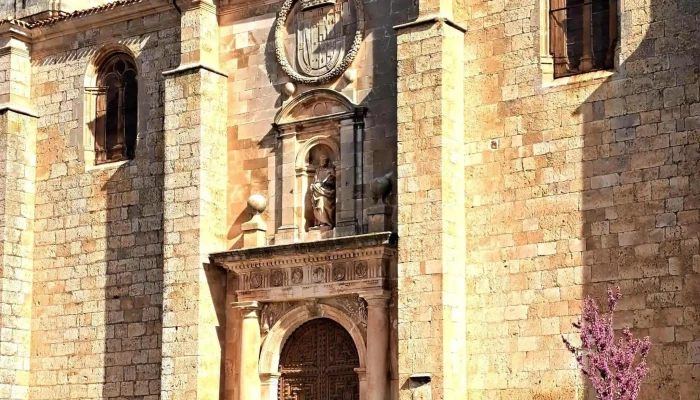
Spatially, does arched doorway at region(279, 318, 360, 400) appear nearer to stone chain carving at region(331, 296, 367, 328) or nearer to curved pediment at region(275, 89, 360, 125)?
stone chain carving at region(331, 296, 367, 328)

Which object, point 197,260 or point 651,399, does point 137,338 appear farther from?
point 651,399

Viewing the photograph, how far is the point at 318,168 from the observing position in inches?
834

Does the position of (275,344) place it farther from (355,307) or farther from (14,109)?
(14,109)

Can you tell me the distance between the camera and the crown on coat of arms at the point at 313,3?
21297mm

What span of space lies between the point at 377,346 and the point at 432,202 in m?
2.19

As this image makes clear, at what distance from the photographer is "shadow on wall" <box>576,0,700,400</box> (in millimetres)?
17609

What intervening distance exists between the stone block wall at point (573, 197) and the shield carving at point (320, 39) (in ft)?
7.25

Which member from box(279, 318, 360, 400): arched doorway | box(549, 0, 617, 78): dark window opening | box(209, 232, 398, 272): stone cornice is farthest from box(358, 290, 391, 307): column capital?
box(549, 0, 617, 78): dark window opening

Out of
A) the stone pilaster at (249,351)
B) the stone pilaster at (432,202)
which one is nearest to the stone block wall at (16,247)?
the stone pilaster at (249,351)

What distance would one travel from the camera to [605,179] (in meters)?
18.4

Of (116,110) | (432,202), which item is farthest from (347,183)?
(116,110)

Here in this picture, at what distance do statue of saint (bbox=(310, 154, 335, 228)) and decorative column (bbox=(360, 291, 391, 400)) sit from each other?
1.48 m

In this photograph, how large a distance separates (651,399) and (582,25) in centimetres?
497

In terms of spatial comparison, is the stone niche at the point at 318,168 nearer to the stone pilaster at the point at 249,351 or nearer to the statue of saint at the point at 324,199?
the statue of saint at the point at 324,199
